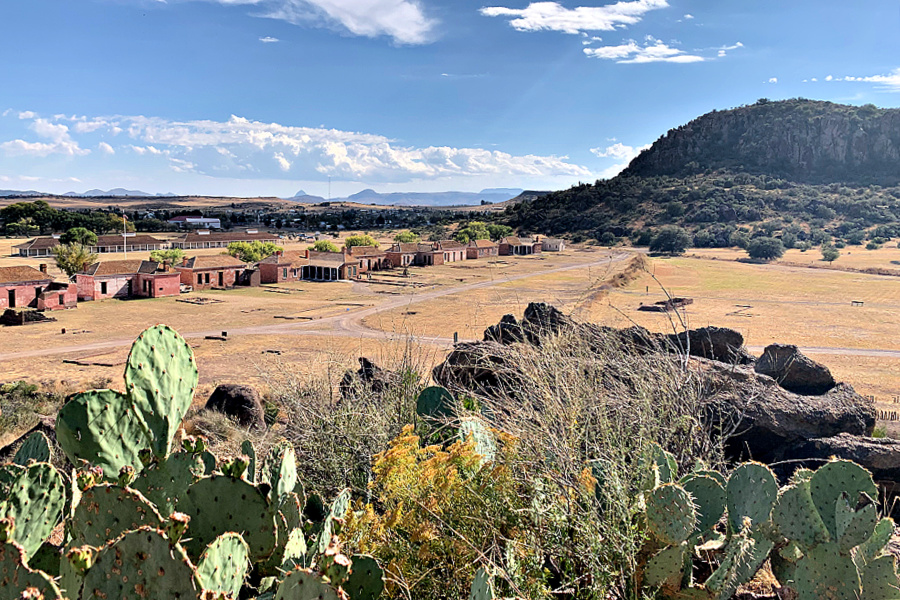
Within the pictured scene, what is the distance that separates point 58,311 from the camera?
4188 cm

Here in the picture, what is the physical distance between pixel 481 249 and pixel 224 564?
87932 millimetres

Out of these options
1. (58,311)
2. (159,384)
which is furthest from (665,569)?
(58,311)

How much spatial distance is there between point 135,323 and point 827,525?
40.4 meters

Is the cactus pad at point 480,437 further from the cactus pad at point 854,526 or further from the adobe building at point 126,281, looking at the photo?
the adobe building at point 126,281

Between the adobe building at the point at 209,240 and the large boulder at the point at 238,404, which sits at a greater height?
the adobe building at the point at 209,240

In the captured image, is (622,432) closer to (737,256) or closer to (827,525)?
(827,525)

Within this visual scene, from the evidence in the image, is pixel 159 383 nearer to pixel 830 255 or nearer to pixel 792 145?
pixel 830 255

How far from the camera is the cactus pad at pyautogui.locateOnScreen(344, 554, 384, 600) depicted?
126 inches

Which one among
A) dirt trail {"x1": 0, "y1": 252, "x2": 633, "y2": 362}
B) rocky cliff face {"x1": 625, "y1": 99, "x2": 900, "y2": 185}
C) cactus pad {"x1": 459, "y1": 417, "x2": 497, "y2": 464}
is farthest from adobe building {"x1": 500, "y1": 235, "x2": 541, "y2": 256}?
cactus pad {"x1": 459, "y1": 417, "x2": 497, "y2": 464}

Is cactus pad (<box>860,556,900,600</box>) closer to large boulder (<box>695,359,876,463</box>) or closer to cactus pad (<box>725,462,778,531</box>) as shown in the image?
cactus pad (<box>725,462,778,531</box>)

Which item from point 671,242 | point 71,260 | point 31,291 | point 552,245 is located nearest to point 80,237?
point 71,260

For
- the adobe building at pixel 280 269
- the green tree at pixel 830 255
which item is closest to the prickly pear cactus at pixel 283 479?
the adobe building at pixel 280 269

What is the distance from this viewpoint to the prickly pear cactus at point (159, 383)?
3.54 meters

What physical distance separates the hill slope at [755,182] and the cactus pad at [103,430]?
326 feet
